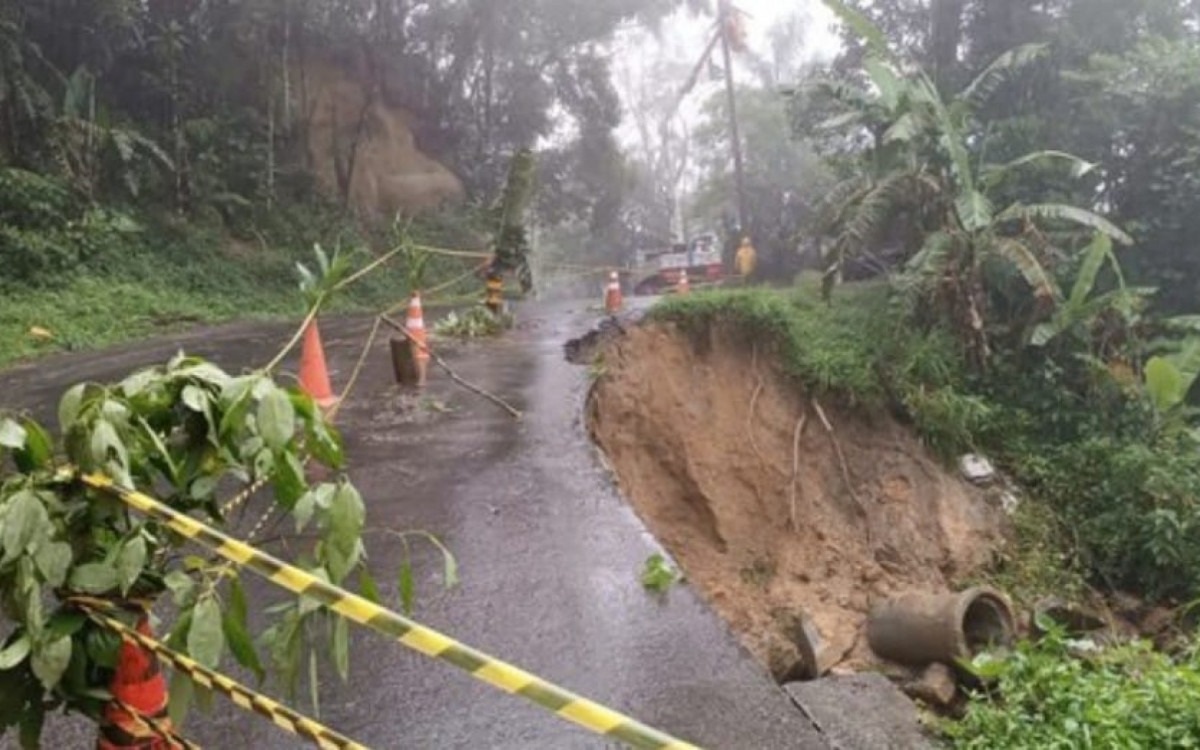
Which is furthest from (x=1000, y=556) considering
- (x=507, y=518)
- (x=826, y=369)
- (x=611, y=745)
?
(x=611, y=745)

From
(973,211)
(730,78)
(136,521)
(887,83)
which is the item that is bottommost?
(136,521)

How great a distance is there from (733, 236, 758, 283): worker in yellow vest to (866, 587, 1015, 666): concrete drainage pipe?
1519 centimetres

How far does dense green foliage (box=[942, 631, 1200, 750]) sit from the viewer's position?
12.3 feet

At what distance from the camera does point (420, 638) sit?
1.54 metres

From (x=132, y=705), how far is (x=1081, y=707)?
151 inches

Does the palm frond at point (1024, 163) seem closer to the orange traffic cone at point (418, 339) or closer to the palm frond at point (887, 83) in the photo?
the palm frond at point (887, 83)

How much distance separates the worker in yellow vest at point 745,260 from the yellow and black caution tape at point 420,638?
20.5m

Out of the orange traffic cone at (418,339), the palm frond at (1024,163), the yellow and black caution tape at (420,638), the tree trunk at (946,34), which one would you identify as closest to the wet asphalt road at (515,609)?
the orange traffic cone at (418,339)

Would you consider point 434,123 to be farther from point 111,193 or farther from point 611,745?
point 611,745

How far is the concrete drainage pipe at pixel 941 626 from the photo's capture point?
6.45 metres

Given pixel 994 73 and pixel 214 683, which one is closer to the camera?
pixel 214 683

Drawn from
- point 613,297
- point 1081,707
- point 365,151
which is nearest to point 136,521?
point 1081,707

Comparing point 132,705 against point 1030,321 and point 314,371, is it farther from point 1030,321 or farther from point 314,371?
point 1030,321

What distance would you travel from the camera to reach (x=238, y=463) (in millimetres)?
1976
